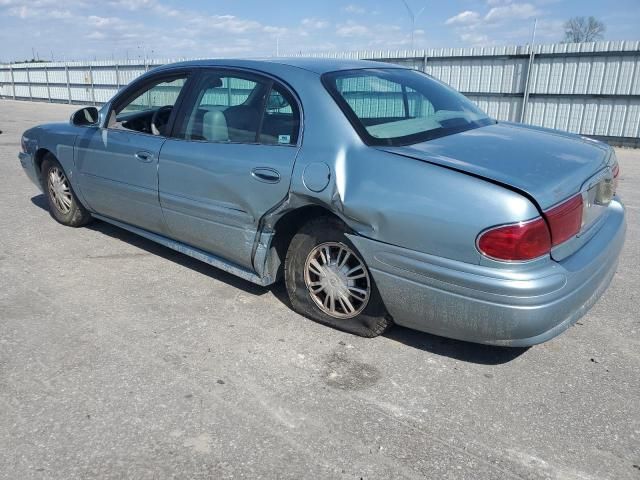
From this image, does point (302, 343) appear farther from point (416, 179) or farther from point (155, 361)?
point (416, 179)

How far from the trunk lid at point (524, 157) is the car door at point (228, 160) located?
2.46 ft

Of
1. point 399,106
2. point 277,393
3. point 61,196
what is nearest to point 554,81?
point 399,106

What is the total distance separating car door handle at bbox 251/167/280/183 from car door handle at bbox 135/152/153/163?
43.0 inches

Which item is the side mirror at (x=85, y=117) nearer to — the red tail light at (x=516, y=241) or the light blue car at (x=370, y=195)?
the light blue car at (x=370, y=195)

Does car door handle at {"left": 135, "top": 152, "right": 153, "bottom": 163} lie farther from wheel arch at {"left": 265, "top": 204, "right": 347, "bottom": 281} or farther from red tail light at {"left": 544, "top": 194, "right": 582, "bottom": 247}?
red tail light at {"left": 544, "top": 194, "right": 582, "bottom": 247}

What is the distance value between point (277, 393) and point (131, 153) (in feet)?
7.86

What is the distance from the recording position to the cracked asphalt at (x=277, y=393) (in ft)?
7.24

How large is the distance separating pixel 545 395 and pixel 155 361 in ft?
6.72

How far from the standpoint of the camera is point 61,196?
535 cm

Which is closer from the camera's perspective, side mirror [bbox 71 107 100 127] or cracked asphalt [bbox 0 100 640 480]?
cracked asphalt [bbox 0 100 640 480]

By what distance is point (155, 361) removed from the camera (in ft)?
9.66

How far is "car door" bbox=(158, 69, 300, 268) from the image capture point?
3262mm

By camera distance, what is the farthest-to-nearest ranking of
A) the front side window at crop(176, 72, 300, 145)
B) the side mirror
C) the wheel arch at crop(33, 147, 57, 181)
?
the wheel arch at crop(33, 147, 57, 181) < the side mirror < the front side window at crop(176, 72, 300, 145)

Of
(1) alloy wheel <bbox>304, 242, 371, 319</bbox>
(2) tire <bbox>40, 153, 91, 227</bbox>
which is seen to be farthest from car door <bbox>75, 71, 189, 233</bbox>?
(1) alloy wheel <bbox>304, 242, 371, 319</bbox>
